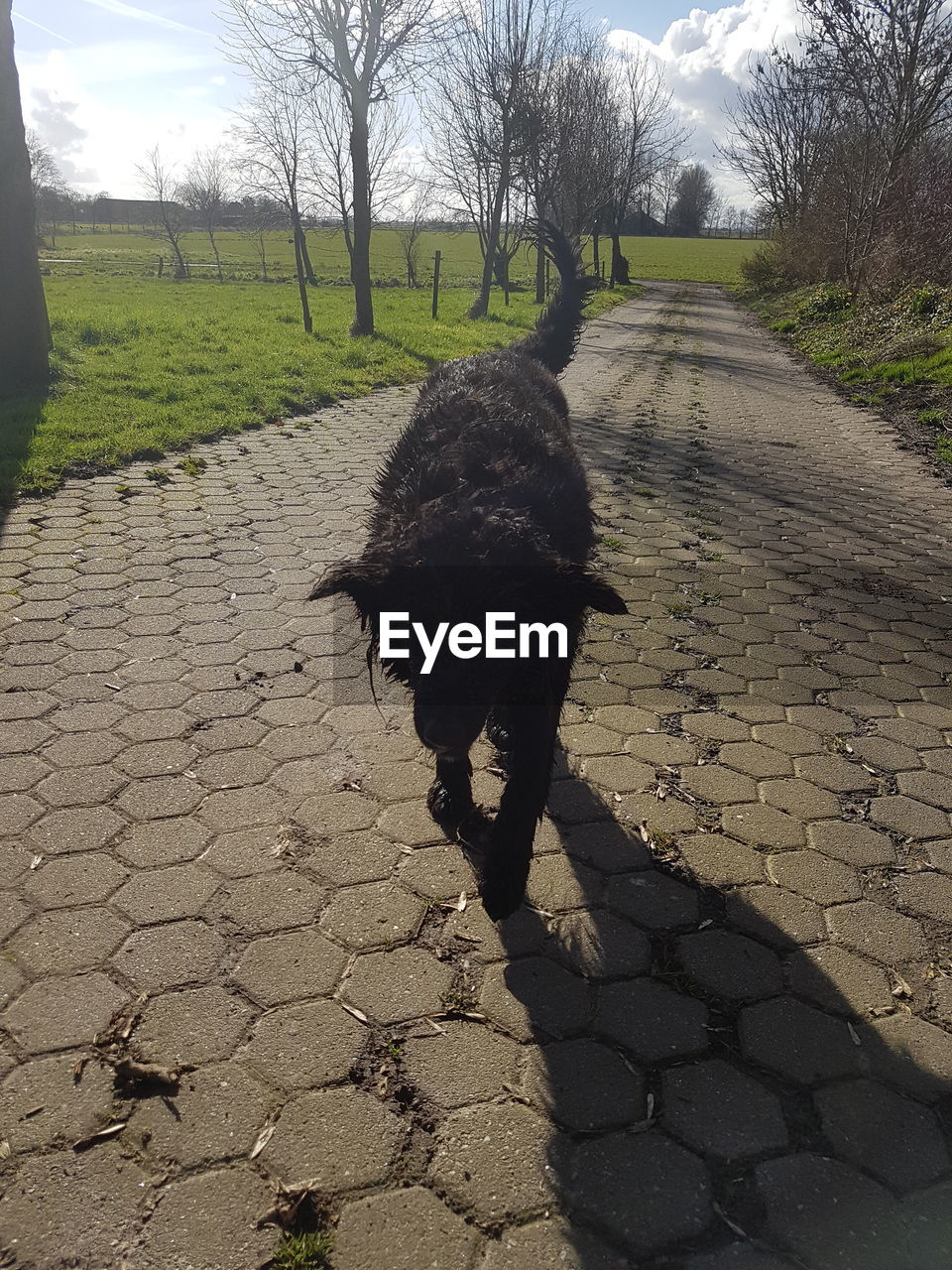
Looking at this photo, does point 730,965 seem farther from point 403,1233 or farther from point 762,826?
point 403,1233

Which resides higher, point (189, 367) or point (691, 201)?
point (691, 201)

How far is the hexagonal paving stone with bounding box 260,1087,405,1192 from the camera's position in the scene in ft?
6.86

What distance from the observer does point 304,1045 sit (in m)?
2.45

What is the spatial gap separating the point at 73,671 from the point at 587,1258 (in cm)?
399

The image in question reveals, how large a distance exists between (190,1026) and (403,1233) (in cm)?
94

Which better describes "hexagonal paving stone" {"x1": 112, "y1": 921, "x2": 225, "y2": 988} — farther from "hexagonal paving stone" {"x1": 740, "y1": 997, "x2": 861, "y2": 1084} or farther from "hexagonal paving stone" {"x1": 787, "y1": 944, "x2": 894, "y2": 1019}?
"hexagonal paving stone" {"x1": 787, "y1": 944, "x2": 894, "y2": 1019}

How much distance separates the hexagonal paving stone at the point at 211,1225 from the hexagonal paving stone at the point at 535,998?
2.90ft

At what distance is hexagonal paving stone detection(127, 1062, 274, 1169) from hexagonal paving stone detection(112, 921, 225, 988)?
1.31ft

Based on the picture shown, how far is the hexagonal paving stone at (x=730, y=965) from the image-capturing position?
273 cm

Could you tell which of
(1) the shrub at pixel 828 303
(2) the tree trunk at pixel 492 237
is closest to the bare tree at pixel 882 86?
(1) the shrub at pixel 828 303

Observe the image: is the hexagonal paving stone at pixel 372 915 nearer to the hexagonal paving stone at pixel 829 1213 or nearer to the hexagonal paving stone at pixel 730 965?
the hexagonal paving stone at pixel 730 965

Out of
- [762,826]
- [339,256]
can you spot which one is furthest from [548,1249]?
[339,256]

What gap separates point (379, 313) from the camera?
23.8 m

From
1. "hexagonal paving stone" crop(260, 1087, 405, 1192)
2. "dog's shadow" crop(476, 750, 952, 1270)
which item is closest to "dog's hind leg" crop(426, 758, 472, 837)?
"dog's shadow" crop(476, 750, 952, 1270)
